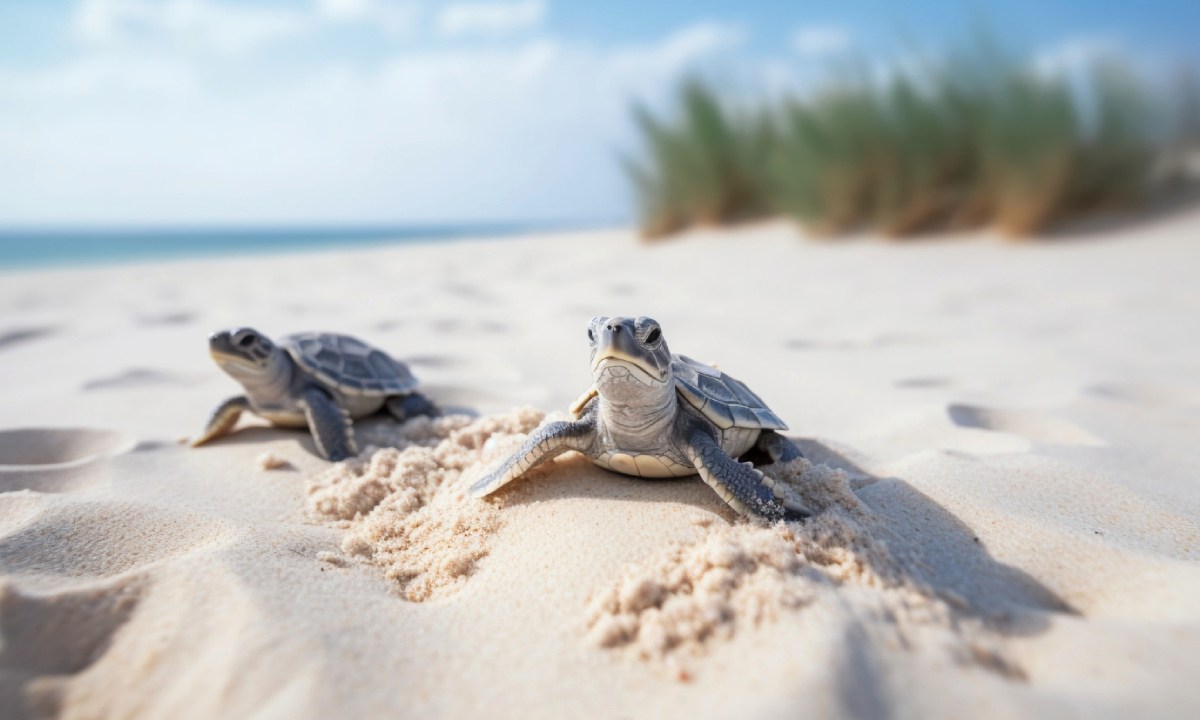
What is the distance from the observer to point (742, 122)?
410 inches

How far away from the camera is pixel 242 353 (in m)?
2.81

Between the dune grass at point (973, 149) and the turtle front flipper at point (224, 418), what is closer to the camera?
the turtle front flipper at point (224, 418)

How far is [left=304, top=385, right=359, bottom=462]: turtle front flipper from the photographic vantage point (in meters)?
2.63

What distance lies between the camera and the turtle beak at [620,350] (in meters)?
1.76

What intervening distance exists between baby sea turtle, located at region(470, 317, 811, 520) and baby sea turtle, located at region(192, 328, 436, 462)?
3.34ft

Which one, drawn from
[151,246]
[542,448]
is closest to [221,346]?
[542,448]

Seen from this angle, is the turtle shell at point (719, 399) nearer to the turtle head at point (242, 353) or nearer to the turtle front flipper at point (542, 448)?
the turtle front flipper at point (542, 448)

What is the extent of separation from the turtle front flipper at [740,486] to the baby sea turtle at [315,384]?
149 cm

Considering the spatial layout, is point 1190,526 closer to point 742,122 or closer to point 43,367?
point 43,367

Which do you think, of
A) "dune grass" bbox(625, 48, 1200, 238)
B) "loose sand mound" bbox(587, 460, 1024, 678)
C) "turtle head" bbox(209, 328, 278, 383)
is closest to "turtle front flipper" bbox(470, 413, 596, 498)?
"loose sand mound" bbox(587, 460, 1024, 678)

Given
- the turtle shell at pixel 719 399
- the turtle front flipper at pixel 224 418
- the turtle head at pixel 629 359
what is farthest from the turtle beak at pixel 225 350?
the turtle shell at pixel 719 399

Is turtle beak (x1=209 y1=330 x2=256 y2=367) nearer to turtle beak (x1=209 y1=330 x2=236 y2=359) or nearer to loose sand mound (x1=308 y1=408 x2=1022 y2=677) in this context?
turtle beak (x1=209 y1=330 x2=236 y2=359)

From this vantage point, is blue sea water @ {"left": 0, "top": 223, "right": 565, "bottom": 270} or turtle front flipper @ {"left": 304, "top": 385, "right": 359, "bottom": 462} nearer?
turtle front flipper @ {"left": 304, "top": 385, "right": 359, "bottom": 462}

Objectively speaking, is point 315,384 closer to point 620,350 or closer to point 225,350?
point 225,350
